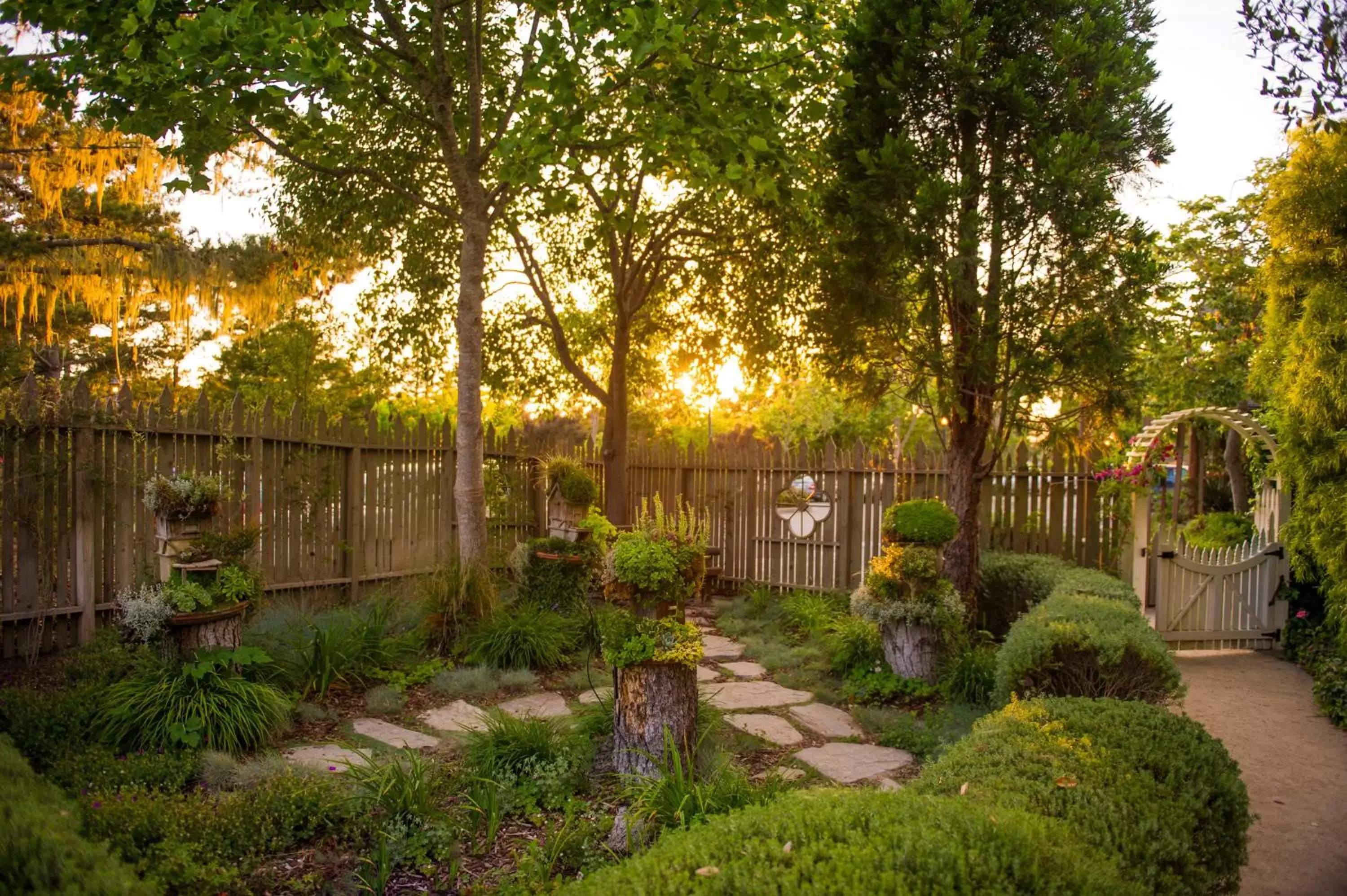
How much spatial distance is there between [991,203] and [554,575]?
4.96 m

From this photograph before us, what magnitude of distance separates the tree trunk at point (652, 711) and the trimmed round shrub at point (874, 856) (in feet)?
6.61

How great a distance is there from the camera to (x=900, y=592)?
6.25m

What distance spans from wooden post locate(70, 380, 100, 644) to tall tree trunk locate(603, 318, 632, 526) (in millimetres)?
6056

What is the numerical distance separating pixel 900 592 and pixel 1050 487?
324cm

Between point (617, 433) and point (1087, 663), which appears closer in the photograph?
point (1087, 663)

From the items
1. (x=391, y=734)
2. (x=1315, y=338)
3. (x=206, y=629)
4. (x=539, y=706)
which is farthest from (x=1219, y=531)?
(x=206, y=629)

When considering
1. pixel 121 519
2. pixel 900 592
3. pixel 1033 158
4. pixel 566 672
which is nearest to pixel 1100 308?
pixel 1033 158

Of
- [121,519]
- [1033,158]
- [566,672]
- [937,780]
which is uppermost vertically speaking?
[1033,158]

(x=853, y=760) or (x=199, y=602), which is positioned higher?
(x=199, y=602)

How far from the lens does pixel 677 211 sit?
10.8m

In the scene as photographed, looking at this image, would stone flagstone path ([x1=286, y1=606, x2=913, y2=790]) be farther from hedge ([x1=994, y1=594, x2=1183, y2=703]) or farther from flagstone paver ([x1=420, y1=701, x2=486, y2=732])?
hedge ([x1=994, y1=594, x2=1183, y2=703])

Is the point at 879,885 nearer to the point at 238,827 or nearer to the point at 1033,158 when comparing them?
the point at 238,827

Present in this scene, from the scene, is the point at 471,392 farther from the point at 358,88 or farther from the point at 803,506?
the point at 803,506

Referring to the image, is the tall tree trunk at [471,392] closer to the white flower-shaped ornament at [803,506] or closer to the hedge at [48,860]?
the white flower-shaped ornament at [803,506]
